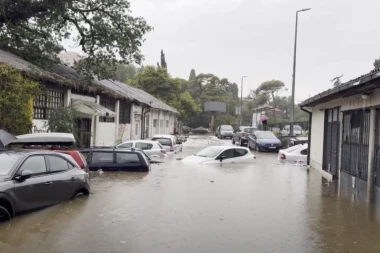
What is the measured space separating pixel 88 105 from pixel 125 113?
10324 mm

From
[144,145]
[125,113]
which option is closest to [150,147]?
[144,145]

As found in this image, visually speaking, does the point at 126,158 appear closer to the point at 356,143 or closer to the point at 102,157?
the point at 102,157

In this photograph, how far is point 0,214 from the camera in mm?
7949

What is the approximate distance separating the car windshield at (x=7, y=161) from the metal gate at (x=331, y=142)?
37.9 ft

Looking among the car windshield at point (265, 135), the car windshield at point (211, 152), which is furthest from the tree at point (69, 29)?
the car windshield at point (265, 135)

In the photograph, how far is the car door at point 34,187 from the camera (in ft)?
27.2

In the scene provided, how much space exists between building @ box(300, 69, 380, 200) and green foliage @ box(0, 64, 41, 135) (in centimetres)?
1054

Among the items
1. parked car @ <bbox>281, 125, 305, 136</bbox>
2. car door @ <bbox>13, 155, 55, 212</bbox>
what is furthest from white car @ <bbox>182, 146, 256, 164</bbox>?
parked car @ <bbox>281, 125, 305, 136</bbox>

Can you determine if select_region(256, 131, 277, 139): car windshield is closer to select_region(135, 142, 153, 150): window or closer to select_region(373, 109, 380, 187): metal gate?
select_region(135, 142, 153, 150): window

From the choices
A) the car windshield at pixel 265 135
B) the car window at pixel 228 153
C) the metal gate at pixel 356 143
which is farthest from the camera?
the car windshield at pixel 265 135

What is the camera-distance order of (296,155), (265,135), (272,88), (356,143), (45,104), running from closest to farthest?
(356,143) < (45,104) < (296,155) < (265,135) < (272,88)

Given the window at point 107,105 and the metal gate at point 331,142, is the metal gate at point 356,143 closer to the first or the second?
the metal gate at point 331,142

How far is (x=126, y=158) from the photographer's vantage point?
15.7 m

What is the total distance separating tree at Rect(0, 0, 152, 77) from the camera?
22406 mm
